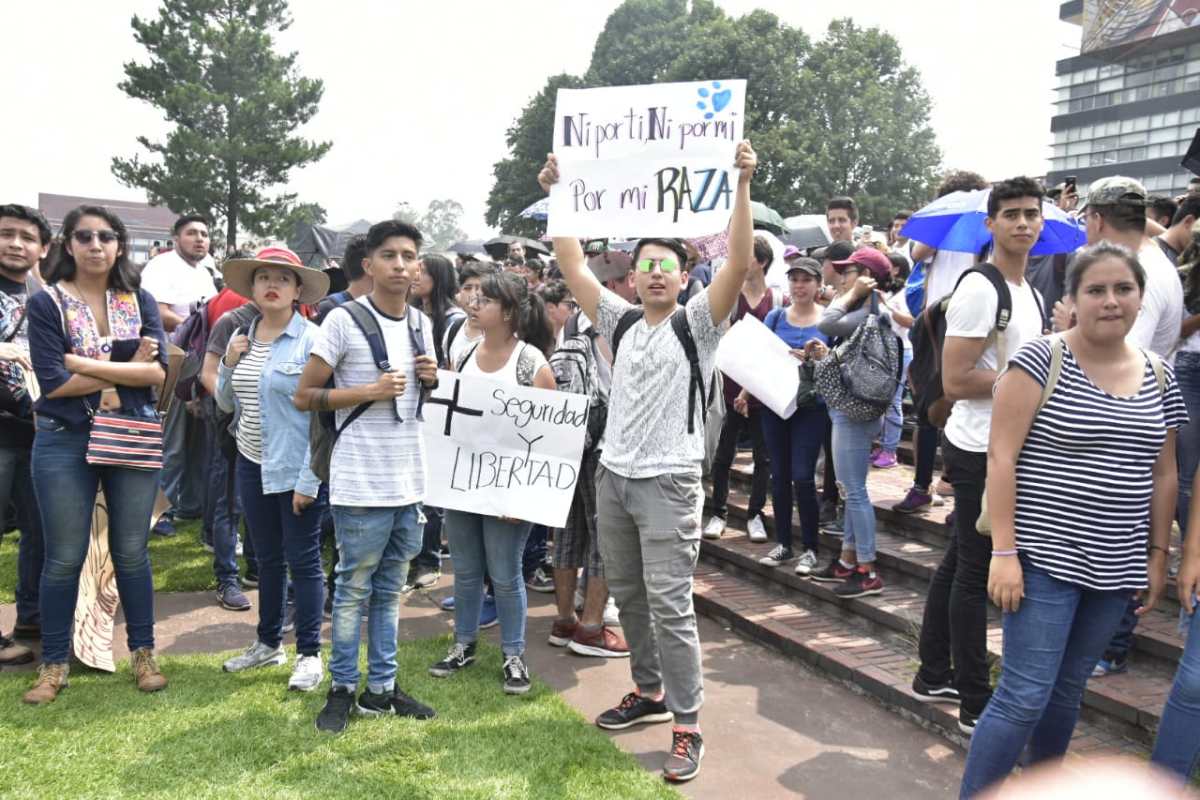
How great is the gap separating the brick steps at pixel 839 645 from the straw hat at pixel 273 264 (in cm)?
306

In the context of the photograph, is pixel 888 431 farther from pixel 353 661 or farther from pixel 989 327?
pixel 353 661

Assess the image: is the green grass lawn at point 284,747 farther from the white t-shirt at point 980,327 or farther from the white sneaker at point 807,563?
the white sneaker at point 807,563

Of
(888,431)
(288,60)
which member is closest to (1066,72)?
(288,60)

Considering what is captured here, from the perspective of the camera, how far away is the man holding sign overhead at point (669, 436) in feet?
12.5

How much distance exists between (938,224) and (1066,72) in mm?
77629

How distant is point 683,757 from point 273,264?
310 centimetres

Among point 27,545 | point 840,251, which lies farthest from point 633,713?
point 840,251

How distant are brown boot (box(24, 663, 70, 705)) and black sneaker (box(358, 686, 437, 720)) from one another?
150cm

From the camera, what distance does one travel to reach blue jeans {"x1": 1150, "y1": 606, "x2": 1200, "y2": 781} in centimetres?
298

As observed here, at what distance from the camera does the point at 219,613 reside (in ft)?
19.7

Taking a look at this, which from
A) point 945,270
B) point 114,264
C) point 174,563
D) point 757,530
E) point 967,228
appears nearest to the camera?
point 114,264

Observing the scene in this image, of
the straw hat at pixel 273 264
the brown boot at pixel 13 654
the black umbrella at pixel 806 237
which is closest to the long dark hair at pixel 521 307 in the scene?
the straw hat at pixel 273 264

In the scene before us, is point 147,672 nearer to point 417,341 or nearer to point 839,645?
point 417,341

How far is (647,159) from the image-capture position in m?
4.08
